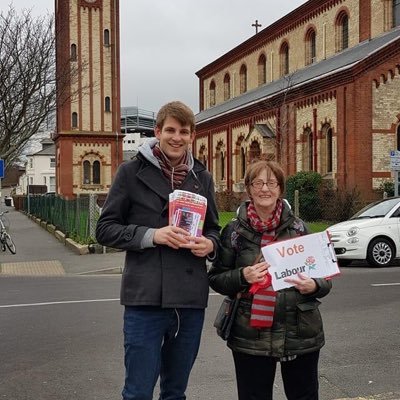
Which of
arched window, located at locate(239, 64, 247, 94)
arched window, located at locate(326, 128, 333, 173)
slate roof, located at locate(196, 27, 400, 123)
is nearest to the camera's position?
slate roof, located at locate(196, 27, 400, 123)

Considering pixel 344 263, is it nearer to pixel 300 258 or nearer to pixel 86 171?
pixel 300 258

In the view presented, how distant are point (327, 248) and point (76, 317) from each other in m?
5.81

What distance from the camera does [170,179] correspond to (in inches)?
130

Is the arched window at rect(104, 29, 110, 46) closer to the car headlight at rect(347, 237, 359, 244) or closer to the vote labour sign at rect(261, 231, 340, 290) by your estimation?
the car headlight at rect(347, 237, 359, 244)

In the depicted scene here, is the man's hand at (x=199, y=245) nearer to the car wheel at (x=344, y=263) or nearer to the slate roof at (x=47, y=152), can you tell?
the car wheel at (x=344, y=263)

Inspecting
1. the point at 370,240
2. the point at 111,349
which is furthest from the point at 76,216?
the point at 111,349

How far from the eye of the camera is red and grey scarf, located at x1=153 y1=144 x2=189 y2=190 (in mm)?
3316

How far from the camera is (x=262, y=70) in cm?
4406

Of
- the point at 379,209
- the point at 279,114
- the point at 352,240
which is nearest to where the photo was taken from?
the point at 352,240

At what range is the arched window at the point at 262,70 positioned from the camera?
43.6 meters

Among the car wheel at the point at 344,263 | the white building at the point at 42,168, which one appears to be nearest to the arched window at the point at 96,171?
the car wheel at the point at 344,263

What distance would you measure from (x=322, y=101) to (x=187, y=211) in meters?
25.7

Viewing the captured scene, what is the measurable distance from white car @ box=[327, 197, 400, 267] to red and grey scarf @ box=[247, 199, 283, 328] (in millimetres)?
11388

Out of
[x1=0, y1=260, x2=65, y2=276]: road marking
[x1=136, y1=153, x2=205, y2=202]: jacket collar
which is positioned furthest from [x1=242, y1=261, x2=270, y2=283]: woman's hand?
[x1=0, y1=260, x2=65, y2=276]: road marking
